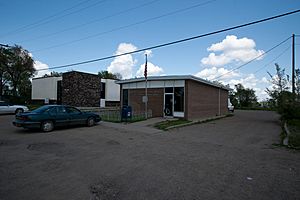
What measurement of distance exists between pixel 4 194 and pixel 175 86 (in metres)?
15.9

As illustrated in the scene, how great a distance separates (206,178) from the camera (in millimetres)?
4637

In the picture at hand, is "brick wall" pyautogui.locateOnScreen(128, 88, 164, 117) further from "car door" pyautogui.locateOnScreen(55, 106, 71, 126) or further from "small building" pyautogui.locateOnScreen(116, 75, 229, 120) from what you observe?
"car door" pyautogui.locateOnScreen(55, 106, 71, 126)

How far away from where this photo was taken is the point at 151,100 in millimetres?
19734

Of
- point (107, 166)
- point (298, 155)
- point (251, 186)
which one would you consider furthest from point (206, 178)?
point (298, 155)

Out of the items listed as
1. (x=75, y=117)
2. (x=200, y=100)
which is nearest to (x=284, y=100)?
(x=200, y=100)

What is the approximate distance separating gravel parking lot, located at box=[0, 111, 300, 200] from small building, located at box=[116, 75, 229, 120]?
999 cm

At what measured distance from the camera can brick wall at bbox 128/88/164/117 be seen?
62.7 ft

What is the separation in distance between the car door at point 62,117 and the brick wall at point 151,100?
9.21m

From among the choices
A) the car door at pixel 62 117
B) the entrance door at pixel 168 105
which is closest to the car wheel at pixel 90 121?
the car door at pixel 62 117

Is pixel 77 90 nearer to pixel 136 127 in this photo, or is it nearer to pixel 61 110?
pixel 61 110

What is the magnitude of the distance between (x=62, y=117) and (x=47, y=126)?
38.4 inches

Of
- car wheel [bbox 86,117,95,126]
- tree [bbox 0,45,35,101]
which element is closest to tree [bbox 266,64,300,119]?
car wheel [bbox 86,117,95,126]

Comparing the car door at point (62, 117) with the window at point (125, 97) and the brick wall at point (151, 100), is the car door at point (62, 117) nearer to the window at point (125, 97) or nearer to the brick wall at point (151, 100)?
the brick wall at point (151, 100)

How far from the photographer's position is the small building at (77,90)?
99.4 ft
